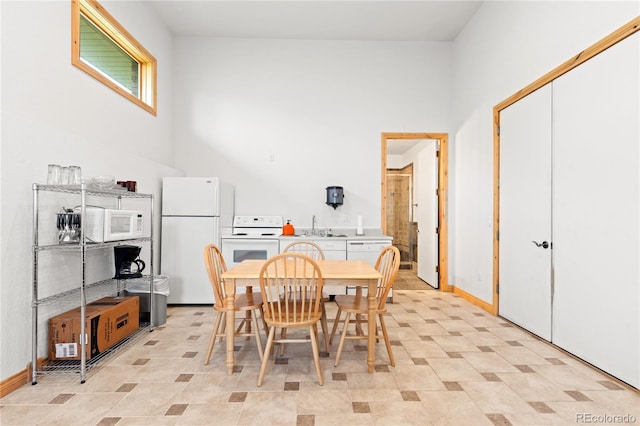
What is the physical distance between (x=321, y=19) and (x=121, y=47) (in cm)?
246

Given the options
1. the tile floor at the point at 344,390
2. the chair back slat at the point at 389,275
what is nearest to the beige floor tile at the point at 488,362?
the tile floor at the point at 344,390

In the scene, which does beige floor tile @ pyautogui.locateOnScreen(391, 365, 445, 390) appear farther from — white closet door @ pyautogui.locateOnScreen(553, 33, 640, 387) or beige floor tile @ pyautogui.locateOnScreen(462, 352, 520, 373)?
white closet door @ pyautogui.locateOnScreen(553, 33, 640, 387)

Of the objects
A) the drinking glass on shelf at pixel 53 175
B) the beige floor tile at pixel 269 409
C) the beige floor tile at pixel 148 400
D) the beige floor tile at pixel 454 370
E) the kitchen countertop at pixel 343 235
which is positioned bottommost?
the beige floor tile at pixel 148 400

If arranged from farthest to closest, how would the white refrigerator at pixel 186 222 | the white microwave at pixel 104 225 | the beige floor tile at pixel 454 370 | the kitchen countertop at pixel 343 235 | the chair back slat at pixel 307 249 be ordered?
the kitchen countertop at pixel 343 235 → the white refrigerator at pixel 186 222 → the chair back slat at pixel 307 249 → the white microwave at pixel 104 225 → the beige floor tile at pixel 454 370

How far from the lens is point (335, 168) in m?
4.96

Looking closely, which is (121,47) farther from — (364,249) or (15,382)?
(364,249)

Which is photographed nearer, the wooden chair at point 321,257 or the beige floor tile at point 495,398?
the beige floor tile at point 495,398

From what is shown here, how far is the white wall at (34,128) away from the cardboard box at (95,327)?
158 mm

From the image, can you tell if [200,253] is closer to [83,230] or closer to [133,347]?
[133,347]

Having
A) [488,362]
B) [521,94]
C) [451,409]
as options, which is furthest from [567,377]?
[521,94]

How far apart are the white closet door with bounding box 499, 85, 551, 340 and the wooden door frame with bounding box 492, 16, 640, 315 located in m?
0.06

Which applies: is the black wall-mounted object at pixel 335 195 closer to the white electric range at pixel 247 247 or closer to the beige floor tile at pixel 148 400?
the white electric range at pixel 247 247

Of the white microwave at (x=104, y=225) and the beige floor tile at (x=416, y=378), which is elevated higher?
the white microwave at (x=104, y=225)

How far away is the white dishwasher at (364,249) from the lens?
4.41 meters
